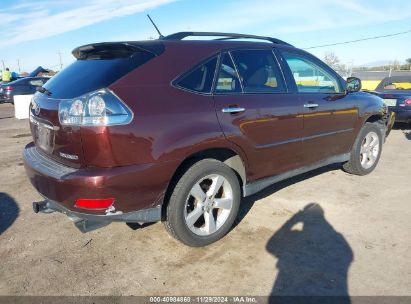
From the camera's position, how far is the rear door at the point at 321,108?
4.14 m

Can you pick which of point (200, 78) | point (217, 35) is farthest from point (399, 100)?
point (200, 78)

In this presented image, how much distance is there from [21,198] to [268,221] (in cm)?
299

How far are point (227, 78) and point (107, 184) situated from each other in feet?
4.84

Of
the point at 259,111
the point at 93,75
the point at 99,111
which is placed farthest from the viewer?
the point at 259,111

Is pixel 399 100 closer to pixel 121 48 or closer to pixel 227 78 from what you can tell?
pixel 227 78

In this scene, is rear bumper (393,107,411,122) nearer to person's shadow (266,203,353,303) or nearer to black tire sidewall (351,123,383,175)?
black tire sidewall (351,123,383,175)

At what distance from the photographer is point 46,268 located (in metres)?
3.08

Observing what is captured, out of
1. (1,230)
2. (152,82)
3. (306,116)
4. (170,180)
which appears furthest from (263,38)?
(1,230)

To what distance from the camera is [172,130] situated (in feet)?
9.46

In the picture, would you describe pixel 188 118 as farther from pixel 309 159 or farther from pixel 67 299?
pixel 309 159

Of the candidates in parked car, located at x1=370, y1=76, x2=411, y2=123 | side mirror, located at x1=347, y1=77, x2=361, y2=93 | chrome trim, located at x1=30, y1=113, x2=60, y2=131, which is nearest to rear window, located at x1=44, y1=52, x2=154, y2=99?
chrome trim, located at x1=30, y1=113, x2=60, y2=131

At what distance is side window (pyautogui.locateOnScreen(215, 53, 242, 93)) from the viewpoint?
10.9ft

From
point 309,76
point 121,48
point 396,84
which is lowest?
point 396,84

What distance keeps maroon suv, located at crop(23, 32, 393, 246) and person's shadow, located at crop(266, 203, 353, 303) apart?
0.52 metres
